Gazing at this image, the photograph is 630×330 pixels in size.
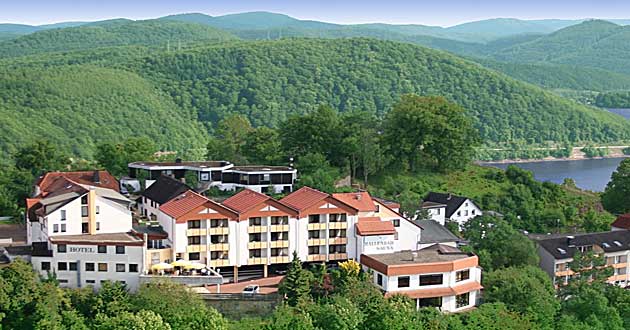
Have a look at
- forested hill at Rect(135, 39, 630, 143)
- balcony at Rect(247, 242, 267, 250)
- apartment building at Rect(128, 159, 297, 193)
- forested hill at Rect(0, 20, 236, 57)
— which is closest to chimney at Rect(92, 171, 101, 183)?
apartment building at Rect(128, 159, 297, 193)

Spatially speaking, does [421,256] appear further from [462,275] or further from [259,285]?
[259,285]

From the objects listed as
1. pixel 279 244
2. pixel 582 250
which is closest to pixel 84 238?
pixel 279 244

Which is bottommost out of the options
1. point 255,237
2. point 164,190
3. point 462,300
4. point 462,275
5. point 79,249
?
point 462,300

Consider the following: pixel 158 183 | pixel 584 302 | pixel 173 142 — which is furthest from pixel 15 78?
pixel 584 302

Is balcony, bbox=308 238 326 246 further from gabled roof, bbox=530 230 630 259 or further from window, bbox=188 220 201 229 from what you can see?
gabled roof, bbox=530 230 630 259

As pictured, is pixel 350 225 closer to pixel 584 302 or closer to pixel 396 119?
pixel 584 302

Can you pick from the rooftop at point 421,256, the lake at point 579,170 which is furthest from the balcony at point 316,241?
the lake at point 579,170
